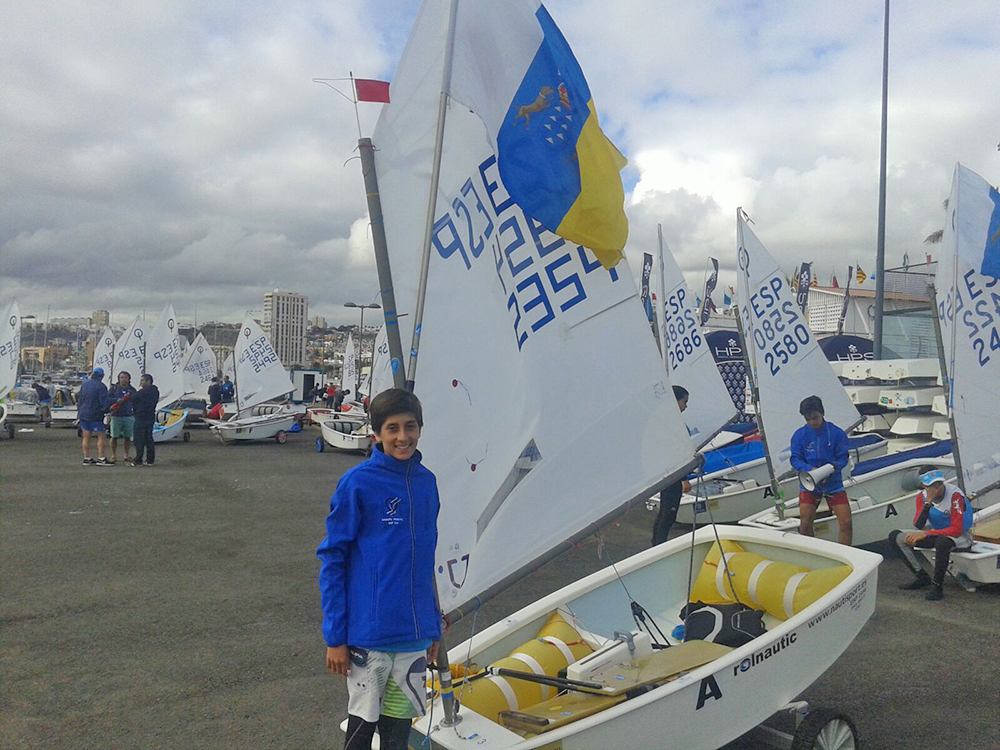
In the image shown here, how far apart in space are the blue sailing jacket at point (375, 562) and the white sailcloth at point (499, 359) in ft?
0.75

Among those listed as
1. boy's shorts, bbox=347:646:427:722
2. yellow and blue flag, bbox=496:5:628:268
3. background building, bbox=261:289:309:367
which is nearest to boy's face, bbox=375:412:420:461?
boy's shorts, bbox=347:646:427:722

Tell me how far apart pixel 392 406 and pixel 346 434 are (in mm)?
13903

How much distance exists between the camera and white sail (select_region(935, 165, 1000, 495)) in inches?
233

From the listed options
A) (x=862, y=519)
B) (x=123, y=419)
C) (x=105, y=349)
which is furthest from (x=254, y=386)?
(x=862, y=519)

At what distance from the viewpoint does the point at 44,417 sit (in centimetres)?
2134

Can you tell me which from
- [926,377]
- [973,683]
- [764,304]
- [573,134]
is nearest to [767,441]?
[764,304]

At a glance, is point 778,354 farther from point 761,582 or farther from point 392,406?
point 392,406

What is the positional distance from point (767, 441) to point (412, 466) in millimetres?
5383

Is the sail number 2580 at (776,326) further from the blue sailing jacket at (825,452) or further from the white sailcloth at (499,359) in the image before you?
the white sailcloth at (499,359)

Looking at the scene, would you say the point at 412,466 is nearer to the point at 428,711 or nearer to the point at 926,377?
the point at 428,711

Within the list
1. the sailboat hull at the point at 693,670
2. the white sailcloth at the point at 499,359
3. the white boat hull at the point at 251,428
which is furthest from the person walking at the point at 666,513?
the white boat hull at the point at 251,428

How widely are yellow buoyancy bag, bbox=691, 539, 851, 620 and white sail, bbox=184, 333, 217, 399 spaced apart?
22575 mm

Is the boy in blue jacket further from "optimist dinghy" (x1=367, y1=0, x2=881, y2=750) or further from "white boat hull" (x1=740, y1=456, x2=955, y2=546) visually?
"white boat hull" (x1=740, y1=456, x2=955, y2=546)

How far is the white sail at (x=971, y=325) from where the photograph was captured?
19.5 feet
